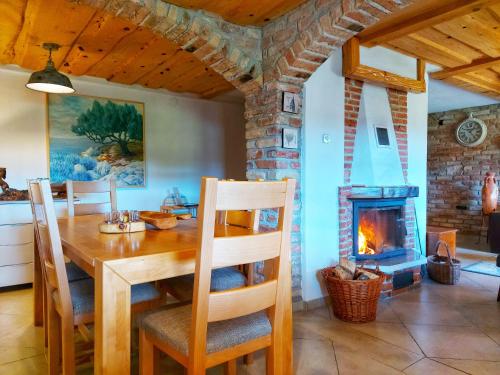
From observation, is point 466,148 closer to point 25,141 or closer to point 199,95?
point 199,95

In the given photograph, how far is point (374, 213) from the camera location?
11.1 feet

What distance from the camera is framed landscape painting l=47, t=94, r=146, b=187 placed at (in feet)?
12.6

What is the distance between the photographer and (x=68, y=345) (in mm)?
1603

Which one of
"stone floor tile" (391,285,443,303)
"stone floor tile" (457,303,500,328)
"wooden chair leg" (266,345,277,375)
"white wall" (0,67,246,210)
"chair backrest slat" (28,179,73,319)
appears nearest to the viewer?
"wooden chair leg" (266,345,277,375)

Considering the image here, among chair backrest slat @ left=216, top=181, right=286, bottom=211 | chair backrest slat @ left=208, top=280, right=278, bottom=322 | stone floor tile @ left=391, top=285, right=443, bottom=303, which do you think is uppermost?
chair backrest slat @ left=216, top=181, right=286, bottom=211

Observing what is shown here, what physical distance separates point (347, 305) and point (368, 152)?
4.64ft

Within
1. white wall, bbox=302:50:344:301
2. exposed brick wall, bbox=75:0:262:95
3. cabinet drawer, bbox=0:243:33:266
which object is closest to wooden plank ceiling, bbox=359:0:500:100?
white wall, bbox=302:50:344:301

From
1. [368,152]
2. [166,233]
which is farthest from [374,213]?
[166,233]

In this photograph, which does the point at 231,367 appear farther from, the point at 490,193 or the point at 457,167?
the point at 457,167

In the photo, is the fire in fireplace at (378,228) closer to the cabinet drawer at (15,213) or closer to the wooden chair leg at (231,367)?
the wooden chair leg at (231,367)

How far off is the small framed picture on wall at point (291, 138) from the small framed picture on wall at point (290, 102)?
0.51 ft

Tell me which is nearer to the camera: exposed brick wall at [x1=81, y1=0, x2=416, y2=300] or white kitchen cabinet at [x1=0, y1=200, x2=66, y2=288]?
exposed brick wall at [x1=81, y1=0, x2=416, y2=300]

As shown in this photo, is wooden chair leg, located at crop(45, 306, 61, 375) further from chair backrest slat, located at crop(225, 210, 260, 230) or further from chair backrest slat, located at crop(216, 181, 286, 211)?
chair backrest slat, located at crop(216, 181, 286, 211)

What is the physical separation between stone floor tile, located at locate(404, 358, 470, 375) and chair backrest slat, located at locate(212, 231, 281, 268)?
123 cm
